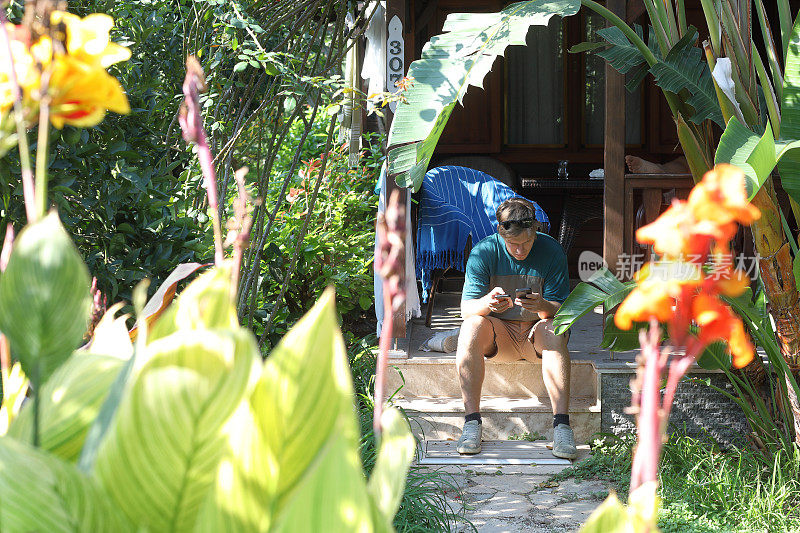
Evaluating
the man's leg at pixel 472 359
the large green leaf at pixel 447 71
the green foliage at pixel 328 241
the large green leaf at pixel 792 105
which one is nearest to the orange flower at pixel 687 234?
the large green leaf at pixel 447 71

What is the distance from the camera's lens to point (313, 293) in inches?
211

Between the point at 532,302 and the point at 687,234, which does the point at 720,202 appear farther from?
the point at 532,302

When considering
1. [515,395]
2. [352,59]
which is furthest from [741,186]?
[352,59]

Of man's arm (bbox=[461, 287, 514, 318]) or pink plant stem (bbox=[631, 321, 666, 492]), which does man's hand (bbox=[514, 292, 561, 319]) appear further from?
pink plant stem (bbox=[631, 321, 666, 492])

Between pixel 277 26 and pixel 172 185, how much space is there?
0.89 meters

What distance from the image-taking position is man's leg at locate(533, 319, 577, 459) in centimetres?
420

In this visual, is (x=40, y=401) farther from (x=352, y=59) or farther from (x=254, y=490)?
(x=352, y=59)

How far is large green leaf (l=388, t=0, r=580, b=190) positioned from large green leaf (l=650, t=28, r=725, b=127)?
61 centimetres

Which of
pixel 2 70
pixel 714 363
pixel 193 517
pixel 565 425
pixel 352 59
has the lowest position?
pixel 565 425

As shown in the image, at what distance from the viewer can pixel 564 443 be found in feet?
13.6

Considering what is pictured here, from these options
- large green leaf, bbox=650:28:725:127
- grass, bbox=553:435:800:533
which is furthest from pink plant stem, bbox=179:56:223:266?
large green leaf, bbox=650:28:725:127

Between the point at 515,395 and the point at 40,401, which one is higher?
the point at 40,401

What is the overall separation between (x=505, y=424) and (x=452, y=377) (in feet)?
1.47

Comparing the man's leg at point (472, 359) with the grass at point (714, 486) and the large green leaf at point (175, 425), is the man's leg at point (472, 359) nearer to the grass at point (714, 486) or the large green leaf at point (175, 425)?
the grass at point (714, 486)
